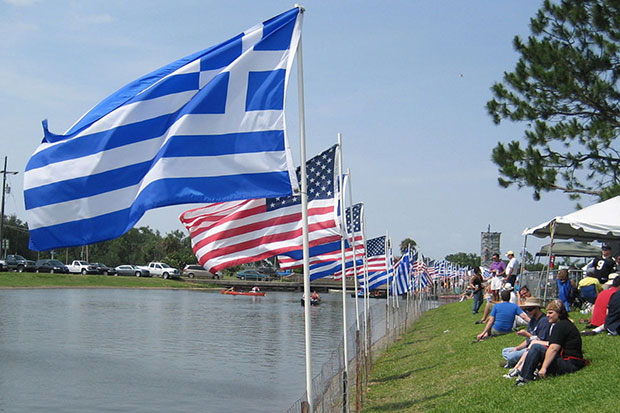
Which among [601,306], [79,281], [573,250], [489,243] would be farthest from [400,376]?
[79,281]

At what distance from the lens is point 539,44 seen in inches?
995

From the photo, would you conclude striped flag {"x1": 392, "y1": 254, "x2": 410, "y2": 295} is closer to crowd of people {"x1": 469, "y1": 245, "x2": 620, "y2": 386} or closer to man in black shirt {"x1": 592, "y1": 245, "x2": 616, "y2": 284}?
crowd of people {"x1": 469, "y1": 245, "x2": 620, "y2": 386}

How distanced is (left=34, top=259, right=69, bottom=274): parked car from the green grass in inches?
161

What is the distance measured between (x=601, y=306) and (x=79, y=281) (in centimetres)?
6878

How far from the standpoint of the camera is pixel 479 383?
13391 millimetres

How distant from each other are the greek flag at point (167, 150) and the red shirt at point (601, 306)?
9211 millimetres

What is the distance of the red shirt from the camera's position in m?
15.2

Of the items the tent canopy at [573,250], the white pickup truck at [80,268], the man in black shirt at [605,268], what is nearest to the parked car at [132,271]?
the white pickup truck at [80,268]

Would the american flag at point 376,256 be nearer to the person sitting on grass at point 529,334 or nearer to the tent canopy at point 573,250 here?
the tent canopy at point 573,250

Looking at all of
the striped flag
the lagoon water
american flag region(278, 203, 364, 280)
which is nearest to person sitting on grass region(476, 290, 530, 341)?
american flag region(278, 203, 364, 280)

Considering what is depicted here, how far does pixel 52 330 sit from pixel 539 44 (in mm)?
23457

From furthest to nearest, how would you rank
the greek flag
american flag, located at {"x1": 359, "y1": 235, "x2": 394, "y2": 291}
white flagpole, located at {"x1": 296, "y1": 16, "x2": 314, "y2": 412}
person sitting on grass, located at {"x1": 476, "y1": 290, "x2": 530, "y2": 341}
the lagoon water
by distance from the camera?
american flag, located at {"x1": 359, "y1": 235, "x2": 394, "y2": 291}, the lagoon water, person sitting on grass, located at {"x1": 476, "y1": 290, "x2": 530, "y2": 341}, white flagpole, located at {"x1": 296, "y1": 16, "x2": 314, "y2": 412}, the greek flag

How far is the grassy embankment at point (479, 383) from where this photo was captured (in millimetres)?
10391

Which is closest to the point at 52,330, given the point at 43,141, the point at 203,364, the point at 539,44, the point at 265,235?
the point at 203,364
